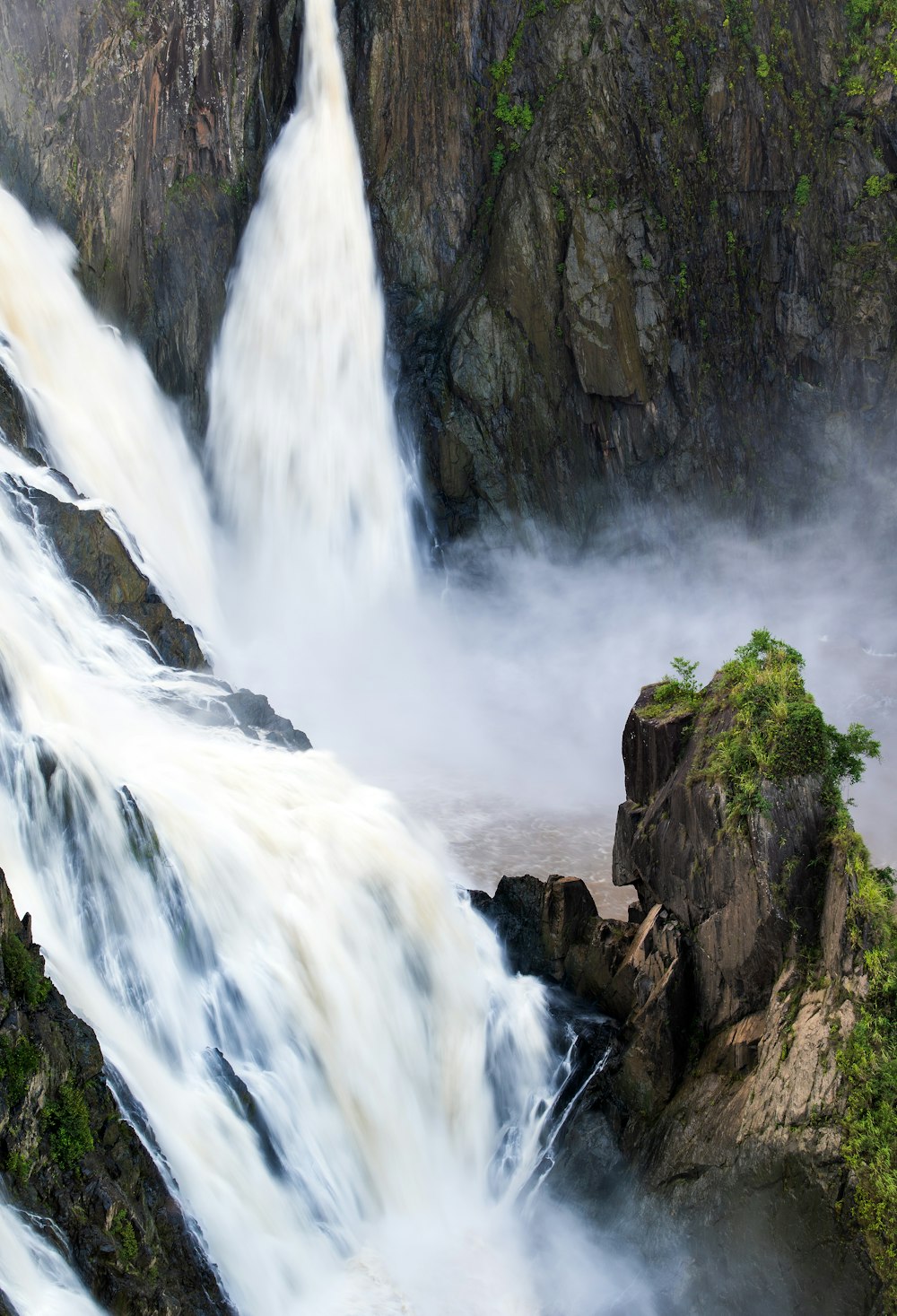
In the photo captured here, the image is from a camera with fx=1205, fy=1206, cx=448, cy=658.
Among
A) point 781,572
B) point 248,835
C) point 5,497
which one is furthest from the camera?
point 781,572

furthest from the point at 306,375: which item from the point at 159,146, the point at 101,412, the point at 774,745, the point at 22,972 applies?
the point at 22,972

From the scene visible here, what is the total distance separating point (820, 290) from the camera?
2898cm

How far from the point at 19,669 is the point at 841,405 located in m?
22.1

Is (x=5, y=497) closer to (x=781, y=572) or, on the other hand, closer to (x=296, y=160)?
(x=296, y=160)

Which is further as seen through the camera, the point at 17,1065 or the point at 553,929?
the point at 553,929

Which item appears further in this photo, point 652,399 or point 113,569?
point 652,399

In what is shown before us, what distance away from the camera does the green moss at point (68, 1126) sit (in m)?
9.37

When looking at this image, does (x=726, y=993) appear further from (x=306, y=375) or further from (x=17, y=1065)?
(x=306, y=375)

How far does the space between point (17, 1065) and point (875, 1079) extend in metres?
7.70

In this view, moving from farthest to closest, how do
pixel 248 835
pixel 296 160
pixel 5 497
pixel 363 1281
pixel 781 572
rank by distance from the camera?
1. pixel 781 572
2. pixel 296 160
3. pixel 5 497
4. pixel 248 835
5. pixel 363 1281

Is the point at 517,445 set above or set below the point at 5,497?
above

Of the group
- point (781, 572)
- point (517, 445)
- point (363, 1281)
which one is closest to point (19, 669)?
point (363, 1281)

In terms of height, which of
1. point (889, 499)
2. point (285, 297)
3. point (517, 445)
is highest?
point (889, 499)

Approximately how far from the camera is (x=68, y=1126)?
948 cm
